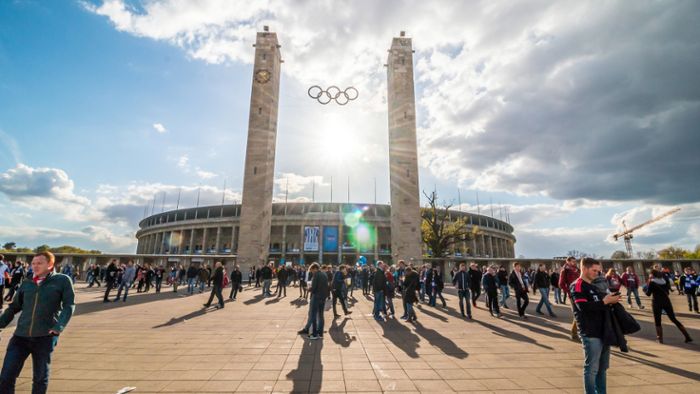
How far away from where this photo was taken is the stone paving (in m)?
4.55

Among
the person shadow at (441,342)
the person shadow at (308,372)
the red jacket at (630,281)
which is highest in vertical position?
the red jacket at (630,281)

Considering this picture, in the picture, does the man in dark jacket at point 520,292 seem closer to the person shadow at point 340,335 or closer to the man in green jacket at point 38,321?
the person shadow at point 340,335

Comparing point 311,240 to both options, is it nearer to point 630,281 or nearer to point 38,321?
point 630,281

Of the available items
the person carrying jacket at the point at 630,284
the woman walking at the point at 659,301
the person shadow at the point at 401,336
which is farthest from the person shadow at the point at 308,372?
the person carrying jacket at the point at 630,284

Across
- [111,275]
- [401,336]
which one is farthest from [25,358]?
[111,275]

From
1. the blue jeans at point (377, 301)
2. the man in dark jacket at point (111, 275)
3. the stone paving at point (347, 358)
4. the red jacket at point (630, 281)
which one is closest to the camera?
the stone paving at point (347, 358)

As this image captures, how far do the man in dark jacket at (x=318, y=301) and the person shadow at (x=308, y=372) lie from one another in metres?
0.86

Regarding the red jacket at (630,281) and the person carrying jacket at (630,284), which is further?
the red jacket at (630,281)

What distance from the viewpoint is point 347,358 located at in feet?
19.1

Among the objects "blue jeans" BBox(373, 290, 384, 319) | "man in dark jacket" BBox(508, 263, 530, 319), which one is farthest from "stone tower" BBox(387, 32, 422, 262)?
"blue jeans" BBox(373, 290, 384, 319)

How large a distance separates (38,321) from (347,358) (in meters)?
4.58

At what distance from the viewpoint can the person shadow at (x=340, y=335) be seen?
7094 mm

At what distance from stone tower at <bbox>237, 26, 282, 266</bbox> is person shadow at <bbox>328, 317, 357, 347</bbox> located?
22.7 m

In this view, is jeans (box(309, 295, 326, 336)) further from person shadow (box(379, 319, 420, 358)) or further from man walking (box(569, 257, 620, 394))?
man walking (box(569, 257, 620, 394))
